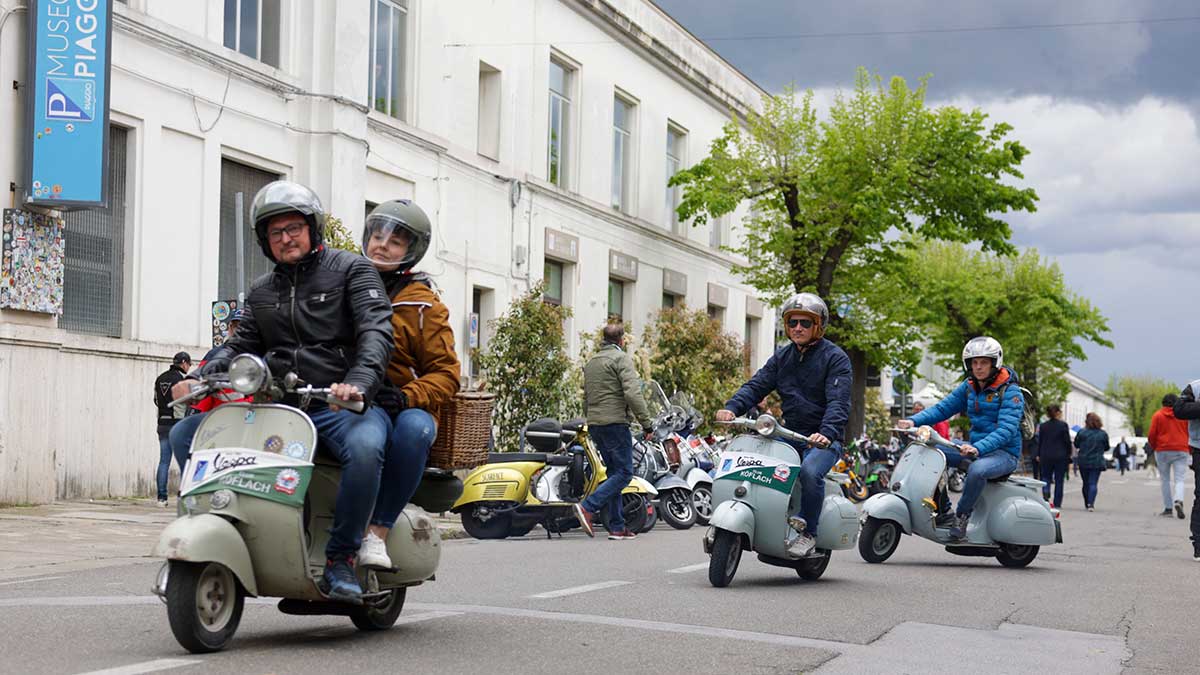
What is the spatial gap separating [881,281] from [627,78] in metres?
7.66

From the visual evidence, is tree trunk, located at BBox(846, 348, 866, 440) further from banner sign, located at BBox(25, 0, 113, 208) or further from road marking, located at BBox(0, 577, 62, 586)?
road marking, located at BBox(0, 577, 62, 586)

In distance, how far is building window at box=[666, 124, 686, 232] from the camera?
121 feet

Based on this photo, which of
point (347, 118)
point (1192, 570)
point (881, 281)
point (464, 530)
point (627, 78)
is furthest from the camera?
point (881, 281)

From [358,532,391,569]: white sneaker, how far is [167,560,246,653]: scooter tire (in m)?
0.49

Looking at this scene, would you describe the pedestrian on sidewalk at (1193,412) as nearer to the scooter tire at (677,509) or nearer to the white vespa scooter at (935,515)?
the white vespa scooter at (935,515)

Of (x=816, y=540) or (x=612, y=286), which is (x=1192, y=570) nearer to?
(x=816, y=540)

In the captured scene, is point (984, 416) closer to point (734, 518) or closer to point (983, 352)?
point (983, 352)

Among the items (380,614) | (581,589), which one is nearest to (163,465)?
(581,589)

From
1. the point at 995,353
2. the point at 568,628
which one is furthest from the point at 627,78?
the point at 568,628

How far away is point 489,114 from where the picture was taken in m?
28.2

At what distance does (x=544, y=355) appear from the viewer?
2400 centimetres

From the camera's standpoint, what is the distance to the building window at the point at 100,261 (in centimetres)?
1756

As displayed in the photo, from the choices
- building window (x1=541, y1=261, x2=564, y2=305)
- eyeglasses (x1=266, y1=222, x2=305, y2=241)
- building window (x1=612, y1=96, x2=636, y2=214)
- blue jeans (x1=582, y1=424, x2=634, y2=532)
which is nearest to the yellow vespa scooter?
blue jeans (x1=582, y1=424, x2=634, y2=532)

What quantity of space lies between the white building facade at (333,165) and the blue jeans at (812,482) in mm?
8580
